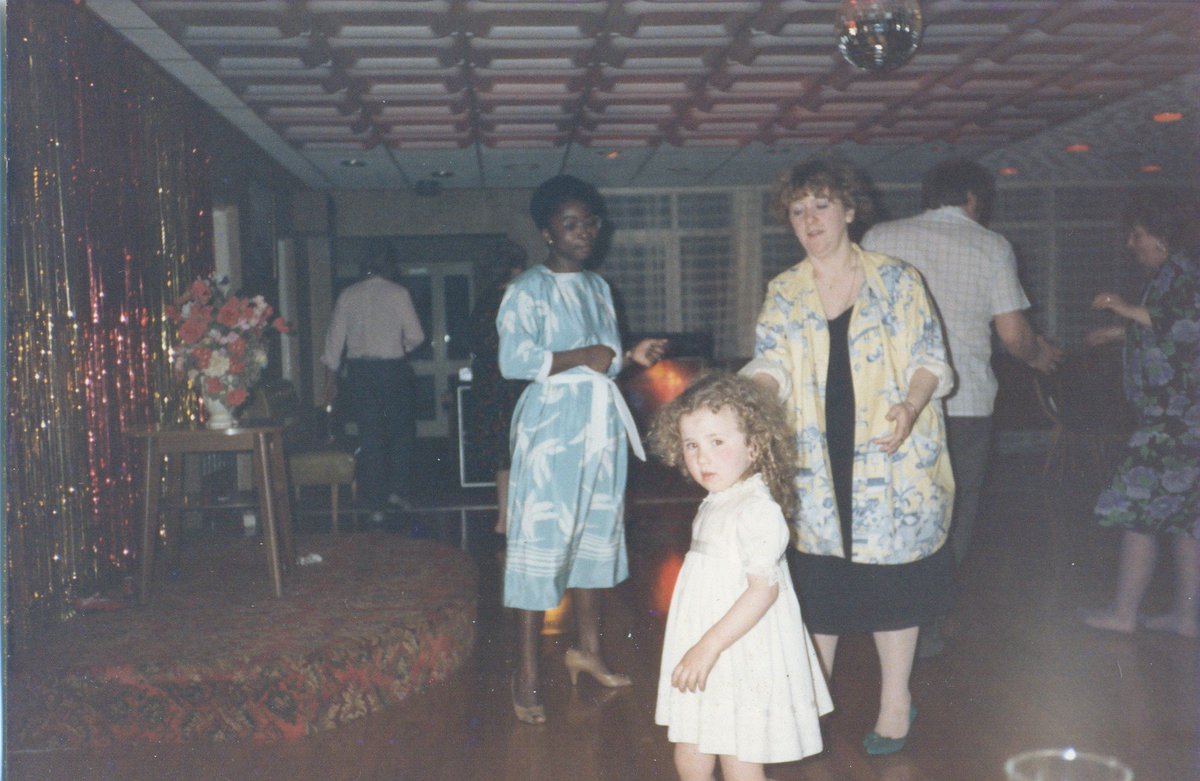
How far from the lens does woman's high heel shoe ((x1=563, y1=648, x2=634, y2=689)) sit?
3045 millimetres

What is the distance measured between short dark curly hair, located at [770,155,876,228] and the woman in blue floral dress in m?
A: 1.37

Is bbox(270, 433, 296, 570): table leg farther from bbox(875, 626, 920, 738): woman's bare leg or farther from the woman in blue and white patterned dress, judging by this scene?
bbox(875, 626, 920, 738): woman's bare leg

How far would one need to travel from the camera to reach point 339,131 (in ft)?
24.1

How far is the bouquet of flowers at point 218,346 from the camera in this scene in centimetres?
364

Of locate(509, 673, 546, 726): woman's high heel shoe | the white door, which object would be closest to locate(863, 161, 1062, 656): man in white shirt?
locate(509, 673, 546, 726): woman's high heel shoe

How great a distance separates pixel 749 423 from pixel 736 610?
34cm

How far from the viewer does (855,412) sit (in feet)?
7.81

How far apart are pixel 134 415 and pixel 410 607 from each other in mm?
1914

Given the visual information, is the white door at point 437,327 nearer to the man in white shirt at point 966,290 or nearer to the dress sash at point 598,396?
the man in white shirt at point 966,290

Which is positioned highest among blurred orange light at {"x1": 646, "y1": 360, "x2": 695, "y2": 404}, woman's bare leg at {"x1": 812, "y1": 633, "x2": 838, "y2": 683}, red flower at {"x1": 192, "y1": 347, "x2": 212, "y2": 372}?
red flower at {"x1": 192, "y1": 347, "x2": 212, "y2": 372}

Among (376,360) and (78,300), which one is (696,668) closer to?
(78,300)

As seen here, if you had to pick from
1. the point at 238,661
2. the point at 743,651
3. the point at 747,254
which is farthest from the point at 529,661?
the point at 747,254

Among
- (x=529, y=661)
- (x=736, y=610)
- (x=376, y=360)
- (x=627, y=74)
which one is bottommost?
(x=529, y=661)

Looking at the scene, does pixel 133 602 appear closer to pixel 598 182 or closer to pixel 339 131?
pixel 339 131
